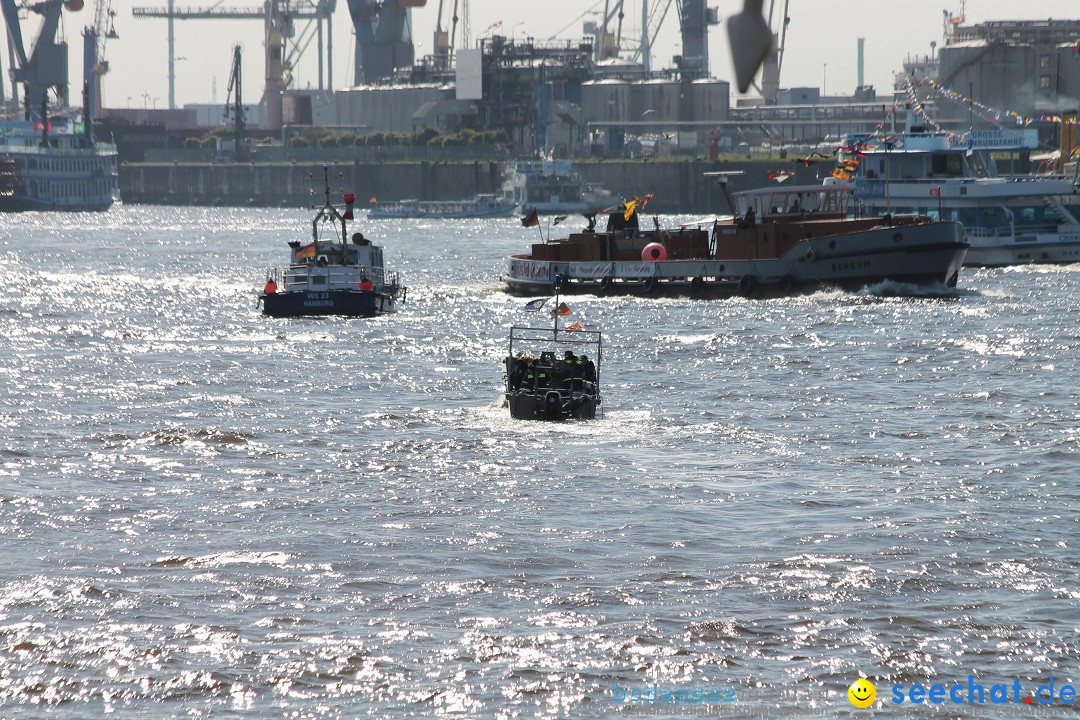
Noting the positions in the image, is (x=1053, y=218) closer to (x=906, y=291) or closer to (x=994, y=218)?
(x=994, y=218)

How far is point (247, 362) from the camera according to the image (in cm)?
5053

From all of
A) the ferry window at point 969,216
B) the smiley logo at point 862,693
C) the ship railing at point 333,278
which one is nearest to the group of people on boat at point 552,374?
the smiley logo at point 862,693

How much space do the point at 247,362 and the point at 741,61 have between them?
46.9 metres

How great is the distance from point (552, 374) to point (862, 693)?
19.3 meters

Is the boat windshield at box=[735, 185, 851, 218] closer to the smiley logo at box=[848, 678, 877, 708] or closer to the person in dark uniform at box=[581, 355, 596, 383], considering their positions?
the person in dark uniform at box=[581, 355, 596, 383]

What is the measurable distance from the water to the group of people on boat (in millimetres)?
1196

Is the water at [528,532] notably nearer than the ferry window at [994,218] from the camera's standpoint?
Yes

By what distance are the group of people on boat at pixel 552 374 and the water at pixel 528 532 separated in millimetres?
1196

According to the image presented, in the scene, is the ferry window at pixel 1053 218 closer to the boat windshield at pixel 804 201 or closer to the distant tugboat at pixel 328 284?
the boat windshield at pixel 804 201

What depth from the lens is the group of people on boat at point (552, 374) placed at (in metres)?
36.0

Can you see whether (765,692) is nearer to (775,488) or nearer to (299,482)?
(775,488)

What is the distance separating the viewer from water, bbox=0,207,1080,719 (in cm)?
1828

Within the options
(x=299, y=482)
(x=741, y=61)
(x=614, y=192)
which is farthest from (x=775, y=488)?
(x=614, y=192)

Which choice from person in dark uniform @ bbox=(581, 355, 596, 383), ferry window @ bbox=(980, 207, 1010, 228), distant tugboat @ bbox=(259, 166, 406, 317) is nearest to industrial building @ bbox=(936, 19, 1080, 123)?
ferry window @ bbox=(980, 207, 1010, 228)
